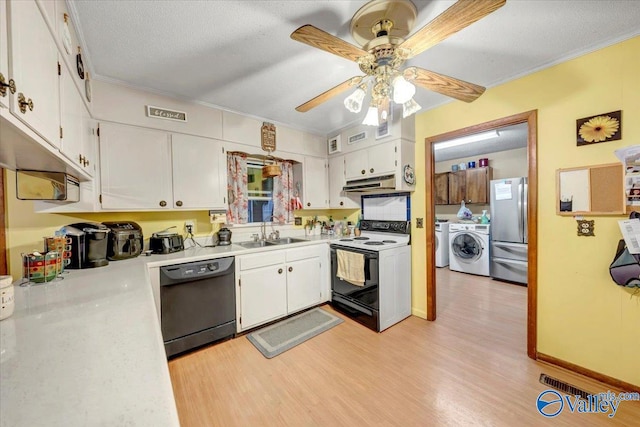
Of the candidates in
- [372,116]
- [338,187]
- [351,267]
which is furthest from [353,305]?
[372,116]

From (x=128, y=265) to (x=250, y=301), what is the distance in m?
1.07

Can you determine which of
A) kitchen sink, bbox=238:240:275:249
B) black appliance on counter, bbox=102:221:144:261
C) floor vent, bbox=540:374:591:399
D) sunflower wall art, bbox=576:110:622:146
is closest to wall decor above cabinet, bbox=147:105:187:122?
black appliance on counter, bbox=102:221:144:261

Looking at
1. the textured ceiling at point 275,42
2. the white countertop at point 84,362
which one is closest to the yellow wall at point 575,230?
the textured ceiling at point 275,42

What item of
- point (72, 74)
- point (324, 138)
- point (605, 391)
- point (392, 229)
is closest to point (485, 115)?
point (392, 229)

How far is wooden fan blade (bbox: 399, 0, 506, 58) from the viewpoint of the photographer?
3.05ft

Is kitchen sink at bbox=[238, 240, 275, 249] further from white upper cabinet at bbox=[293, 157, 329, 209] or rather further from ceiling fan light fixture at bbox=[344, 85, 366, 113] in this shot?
ceiling fan light fixture at bbox=[344, 85, 366, 113]

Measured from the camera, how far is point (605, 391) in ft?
5.37

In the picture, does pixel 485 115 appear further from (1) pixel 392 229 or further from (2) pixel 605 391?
(2) pixel 605 391

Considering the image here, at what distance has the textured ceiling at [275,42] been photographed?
1.32 meters

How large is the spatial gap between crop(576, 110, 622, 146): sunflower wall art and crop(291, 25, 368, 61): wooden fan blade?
1.75 metres

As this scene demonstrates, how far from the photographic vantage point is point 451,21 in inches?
40.7

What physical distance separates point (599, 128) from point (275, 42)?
2.31m

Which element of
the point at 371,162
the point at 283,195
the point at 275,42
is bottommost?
the point at 283,195

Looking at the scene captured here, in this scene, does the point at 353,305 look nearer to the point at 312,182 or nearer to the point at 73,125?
the point at 312,182
